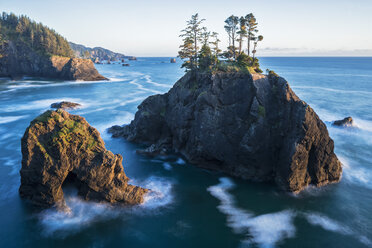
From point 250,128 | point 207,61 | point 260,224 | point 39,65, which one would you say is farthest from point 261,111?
point 39,65

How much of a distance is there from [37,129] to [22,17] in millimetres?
155248

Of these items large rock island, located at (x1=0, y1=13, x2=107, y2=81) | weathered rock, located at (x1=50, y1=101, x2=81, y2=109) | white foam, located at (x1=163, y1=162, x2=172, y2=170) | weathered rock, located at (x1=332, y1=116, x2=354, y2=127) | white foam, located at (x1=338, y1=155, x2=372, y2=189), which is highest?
large rock island, located at (x1=0, y1=13, x2=107, y2=81)

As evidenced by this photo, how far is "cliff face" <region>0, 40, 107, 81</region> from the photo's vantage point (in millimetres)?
115875

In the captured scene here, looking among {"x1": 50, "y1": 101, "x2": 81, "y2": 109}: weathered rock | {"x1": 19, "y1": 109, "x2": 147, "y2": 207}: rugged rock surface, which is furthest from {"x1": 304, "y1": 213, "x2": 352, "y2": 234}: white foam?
{"x1": 50, "y1": 101, "x2": 81, "y2": 109}: weathered rock

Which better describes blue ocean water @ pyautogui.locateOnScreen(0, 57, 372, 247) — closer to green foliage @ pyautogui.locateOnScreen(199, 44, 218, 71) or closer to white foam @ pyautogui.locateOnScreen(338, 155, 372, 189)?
white foam @ pyautogui.locateOnScreen(338, 155, 372, 189)

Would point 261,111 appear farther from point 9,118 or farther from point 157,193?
point 9,118

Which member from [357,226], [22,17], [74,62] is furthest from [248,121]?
[22,17]

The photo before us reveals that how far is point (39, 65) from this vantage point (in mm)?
122375

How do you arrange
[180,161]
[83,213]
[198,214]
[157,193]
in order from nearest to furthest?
[83,213]
[198,214]
[157,193]
[180,161]

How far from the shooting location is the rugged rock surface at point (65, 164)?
20688 mm

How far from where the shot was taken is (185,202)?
2391 cm

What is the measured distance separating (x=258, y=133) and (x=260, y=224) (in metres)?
10.5

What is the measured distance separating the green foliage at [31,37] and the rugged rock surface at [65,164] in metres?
118

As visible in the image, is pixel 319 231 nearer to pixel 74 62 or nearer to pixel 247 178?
pixel 247 178
